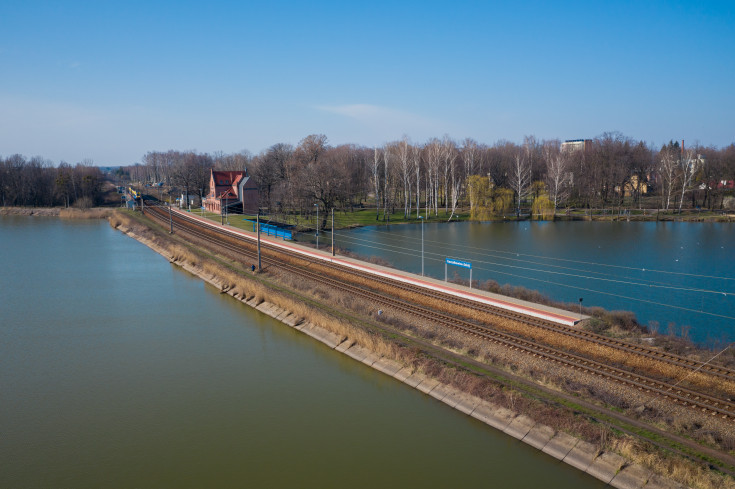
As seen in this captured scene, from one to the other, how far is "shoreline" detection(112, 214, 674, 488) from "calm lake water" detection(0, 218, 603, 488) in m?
0.28

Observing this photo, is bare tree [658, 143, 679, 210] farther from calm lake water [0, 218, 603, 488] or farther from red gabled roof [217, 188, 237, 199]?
calm lake water [0, 218, 603, 488]

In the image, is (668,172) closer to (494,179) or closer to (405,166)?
(494,179)

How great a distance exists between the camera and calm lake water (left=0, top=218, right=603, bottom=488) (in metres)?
12.9

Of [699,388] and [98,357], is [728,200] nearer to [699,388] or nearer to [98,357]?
[699,388]

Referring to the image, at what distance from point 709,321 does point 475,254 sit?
21.3 m

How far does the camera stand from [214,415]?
16.0 m

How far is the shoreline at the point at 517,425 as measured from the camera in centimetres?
1173

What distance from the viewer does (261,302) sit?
1124 inches

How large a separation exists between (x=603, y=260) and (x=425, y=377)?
28.5 metres

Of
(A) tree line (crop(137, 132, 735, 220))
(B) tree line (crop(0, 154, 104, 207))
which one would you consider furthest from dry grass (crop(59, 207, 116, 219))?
(A) tree line (crop(137, 132, 735, 220))

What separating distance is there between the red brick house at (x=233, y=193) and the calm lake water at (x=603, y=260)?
21.8m

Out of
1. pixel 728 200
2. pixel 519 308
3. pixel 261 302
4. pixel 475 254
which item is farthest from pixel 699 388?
pixel 728 200

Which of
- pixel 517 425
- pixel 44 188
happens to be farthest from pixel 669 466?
pixel 44 188

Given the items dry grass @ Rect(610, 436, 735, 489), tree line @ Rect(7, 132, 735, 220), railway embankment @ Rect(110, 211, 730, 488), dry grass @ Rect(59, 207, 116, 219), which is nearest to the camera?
dry grass @ Rect(610, 436, 735, 489)
